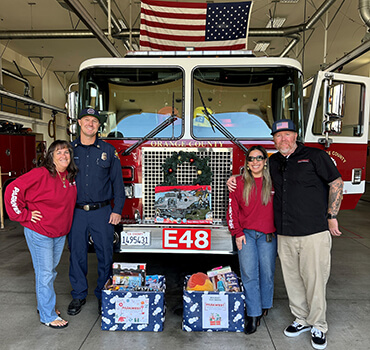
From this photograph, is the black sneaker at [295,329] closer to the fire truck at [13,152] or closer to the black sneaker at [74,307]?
the black sneaker at [74,307]

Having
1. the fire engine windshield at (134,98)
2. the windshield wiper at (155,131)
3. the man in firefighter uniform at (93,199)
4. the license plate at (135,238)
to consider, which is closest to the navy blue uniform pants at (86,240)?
the man in firefighter uniform at (93,199)

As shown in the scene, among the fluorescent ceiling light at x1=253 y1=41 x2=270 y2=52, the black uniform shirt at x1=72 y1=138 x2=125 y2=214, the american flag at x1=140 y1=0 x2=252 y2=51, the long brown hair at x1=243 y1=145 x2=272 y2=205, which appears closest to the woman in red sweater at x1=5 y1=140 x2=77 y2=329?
the black uniform shirt at x1=72 y1=138 x2=125 y2=214

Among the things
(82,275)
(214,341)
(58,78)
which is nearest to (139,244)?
(82,275)

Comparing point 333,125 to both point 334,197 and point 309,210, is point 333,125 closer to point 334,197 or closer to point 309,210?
point 334,197

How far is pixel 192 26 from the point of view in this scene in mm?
4980

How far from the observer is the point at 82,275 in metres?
3.36

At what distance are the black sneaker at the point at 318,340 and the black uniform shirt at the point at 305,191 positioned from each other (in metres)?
0.88

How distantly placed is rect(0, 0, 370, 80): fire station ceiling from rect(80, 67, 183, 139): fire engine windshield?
11.2 feet

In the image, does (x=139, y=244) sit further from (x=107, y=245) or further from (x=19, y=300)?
(x=19, y=300)

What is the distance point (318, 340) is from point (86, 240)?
2.33m

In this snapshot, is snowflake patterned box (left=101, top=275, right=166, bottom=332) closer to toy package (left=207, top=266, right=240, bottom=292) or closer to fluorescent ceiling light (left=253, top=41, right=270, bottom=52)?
toy package (left=207, top=266, right=240, bottom=292)

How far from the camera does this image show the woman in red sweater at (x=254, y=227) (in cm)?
295

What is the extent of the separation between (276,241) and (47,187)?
216cm

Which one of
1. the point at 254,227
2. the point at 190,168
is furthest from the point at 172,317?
the point at 190,168
